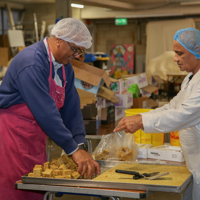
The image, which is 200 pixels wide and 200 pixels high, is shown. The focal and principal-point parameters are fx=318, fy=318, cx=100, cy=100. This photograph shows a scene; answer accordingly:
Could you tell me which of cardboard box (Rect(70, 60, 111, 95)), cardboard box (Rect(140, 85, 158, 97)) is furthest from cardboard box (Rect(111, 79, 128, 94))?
cardboard box (Rect(140, 85, 158, 97))

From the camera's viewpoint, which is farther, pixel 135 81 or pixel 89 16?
pixel 89 16

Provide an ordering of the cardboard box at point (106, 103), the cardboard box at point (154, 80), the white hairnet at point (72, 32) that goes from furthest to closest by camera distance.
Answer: the cardboard box at point (154, 80), the cardboard box at point (106, 103), the white hairnet at point (72, 32)

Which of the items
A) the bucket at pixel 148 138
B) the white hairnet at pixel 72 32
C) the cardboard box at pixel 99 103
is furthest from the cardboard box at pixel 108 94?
the white hairnet at pixel 72 32

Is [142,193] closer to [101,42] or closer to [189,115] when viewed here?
[189,115]

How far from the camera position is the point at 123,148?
243 centimetres

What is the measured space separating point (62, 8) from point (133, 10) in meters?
4.93

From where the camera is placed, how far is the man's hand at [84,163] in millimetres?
1893

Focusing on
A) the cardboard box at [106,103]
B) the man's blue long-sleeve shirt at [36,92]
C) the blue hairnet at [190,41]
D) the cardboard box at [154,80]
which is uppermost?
the blue hairnet at [190,41]

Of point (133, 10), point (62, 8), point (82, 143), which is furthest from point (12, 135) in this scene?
point (133, 10)

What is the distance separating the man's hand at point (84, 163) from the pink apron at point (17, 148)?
314mm

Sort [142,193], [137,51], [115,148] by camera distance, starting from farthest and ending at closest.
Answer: [137,51] → [115,148] → [142,193]

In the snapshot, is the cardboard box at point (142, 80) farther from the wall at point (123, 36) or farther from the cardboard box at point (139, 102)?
the wall at point (123, 36)

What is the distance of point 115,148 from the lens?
8.18 feet

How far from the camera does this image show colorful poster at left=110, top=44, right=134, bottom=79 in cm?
1333
